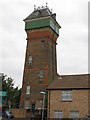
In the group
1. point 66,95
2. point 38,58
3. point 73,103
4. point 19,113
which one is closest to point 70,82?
point 66,95

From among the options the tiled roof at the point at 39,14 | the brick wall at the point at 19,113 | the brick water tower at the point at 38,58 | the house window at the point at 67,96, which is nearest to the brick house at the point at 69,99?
the house window at the point at 67,96

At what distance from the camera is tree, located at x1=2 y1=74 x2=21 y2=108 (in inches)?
2399

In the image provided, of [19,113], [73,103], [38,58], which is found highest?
[38,58]

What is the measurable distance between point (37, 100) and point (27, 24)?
17.3 meters

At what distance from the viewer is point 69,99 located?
3909 centimetres

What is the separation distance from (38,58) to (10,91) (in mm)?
18672

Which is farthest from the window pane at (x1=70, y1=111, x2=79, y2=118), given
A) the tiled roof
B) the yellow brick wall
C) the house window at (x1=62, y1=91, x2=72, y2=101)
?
the tiled roof

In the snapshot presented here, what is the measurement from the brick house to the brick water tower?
163 inches

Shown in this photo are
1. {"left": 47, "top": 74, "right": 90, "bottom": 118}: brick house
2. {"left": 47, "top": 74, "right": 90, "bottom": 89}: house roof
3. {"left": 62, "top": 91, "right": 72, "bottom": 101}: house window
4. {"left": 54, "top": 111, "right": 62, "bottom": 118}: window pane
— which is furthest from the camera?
{"left": 47, "top": 74, "right": 90, "bottom": 89}: house roof

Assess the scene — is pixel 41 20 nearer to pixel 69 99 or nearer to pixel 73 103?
pixel 69 99

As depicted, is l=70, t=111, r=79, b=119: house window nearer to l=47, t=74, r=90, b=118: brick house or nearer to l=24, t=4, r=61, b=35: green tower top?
l=47, t=74, r=90, b=118: brick house

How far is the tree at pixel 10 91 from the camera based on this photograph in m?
60.9

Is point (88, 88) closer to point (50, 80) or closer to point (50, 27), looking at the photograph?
point (50, 80)

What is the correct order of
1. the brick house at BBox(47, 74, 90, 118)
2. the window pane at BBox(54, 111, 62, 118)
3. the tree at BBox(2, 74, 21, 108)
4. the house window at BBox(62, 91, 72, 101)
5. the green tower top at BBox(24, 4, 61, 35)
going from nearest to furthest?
the brick house at BBox(47, 74, 90, 118) < the house window at BBox(62, 91, 72, 101) < the window pane at BBox(54, 111, 62, 118) < the green tower top at BBox(24, 4, 61, 35) < the tree at BBox(2, 74, 21, 108)
